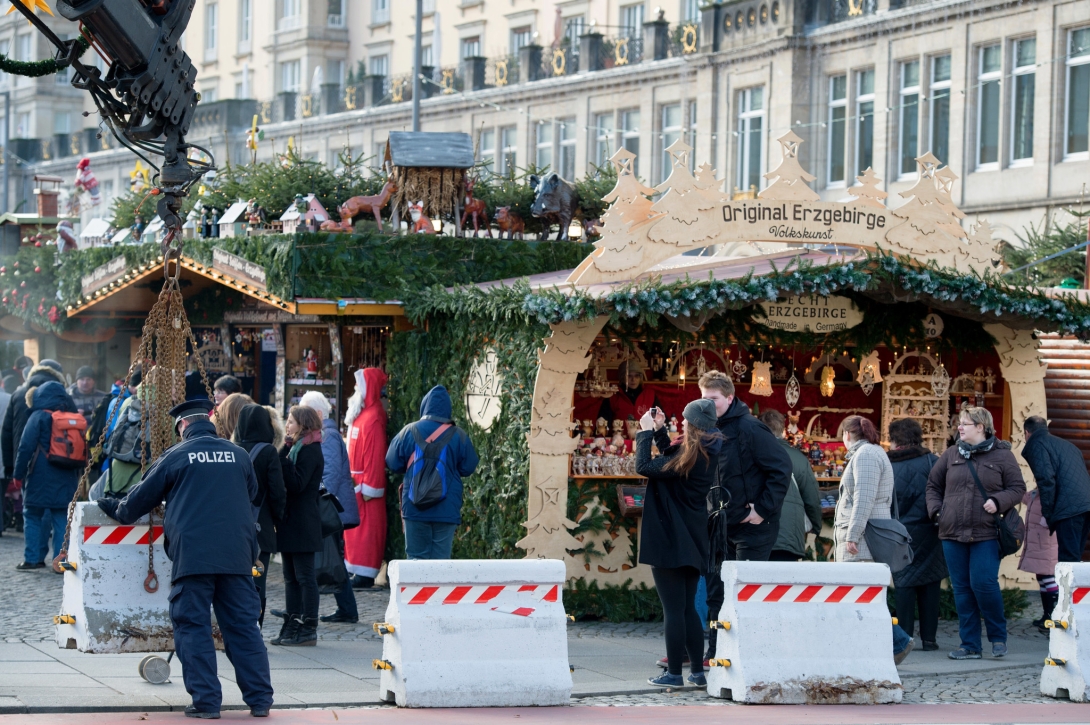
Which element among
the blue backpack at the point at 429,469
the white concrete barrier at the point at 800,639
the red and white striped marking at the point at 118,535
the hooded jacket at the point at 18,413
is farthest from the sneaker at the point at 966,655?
the hooded jacket at the point at 18,413

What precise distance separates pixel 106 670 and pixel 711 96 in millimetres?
28337

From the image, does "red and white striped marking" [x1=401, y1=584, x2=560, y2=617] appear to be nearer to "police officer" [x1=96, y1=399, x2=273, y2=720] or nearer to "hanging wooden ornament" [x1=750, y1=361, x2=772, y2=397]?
"police officer" [x1=96, y1=399, x2=273, y2=720]

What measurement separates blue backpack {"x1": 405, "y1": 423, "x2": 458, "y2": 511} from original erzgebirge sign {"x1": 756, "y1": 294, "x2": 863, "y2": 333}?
287 cm

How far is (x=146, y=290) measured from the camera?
18062mm

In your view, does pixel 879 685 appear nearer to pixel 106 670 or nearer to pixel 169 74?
pixel 106 670

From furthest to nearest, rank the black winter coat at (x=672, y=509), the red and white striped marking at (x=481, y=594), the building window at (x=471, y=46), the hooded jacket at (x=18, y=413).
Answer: the building window at (x=471, y=46)
the hooded jacket at (x=18, y=413)
the black winter coat at (x=672, y=509)
the red and white striped marking at (x=481, y=594)

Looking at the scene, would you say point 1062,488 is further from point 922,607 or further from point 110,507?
point 110,507

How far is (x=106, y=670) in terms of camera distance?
9.26m

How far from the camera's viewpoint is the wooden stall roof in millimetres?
14961

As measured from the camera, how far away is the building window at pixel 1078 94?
27.8 meters

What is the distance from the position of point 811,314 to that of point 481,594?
16.2ft

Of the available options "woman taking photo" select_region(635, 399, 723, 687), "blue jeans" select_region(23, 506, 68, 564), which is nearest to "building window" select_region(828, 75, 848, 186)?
"blue jeans" select_region(23, 506, 68, 564)

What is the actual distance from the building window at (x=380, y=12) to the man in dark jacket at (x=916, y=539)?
140ft

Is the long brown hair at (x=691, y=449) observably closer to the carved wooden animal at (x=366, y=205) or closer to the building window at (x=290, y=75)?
the carved wooden animal at (x=366, y=205)
